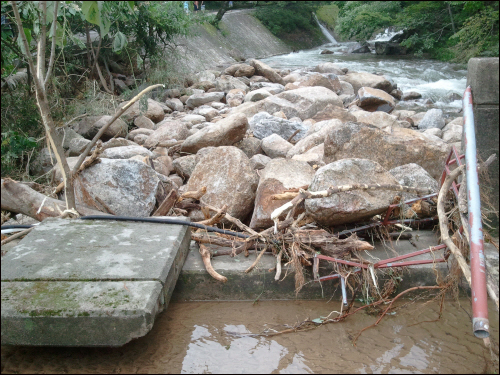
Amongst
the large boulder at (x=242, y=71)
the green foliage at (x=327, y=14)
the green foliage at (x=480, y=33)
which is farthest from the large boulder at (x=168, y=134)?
the green foliage at (x=327, y=14)

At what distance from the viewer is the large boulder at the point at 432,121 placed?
28.1 ft

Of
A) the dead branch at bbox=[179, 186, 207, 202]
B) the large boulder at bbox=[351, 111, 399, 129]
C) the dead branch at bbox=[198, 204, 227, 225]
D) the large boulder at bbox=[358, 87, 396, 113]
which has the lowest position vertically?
the large boulder at bbox=[358, 87, 396, 113]

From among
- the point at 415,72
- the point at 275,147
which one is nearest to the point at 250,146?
the point at 275,147

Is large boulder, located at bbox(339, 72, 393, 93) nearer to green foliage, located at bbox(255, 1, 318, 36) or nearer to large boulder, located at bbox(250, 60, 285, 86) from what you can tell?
large boulder, located at bbox(250, 60, 285, 86)

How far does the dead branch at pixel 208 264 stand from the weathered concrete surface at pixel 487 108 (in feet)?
5.57

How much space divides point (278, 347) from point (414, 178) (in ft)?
6.01

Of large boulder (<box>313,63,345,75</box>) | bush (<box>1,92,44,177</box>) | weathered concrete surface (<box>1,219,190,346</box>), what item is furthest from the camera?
large boulder (<box>313,63,345,75</box>)

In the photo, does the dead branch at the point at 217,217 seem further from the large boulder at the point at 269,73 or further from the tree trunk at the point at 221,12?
the tree trunk at the point at 221,12

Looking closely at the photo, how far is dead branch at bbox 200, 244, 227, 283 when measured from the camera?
2.64 metres

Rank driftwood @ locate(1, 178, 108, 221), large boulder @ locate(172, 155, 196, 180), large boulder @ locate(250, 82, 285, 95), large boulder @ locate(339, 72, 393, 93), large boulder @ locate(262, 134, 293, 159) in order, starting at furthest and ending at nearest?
large boulder @ locate(339, 72, 393, 93) → large boulder @ locate(250, 82, 285, 95) → large boulder @ locate(262, 134, 293, 159) → large boulder @ locate(172, 155, 196, 180) → driftwood @ locate(1, 178, 108, 221)

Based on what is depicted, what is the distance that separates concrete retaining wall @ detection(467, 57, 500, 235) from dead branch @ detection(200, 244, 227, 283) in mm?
1704

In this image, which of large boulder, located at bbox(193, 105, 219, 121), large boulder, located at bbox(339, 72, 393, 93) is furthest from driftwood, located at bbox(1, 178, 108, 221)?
large boulder, located at bbox(339, 72, 393, 93)

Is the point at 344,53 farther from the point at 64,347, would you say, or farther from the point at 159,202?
the point at 64,347

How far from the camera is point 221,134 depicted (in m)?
5.23
